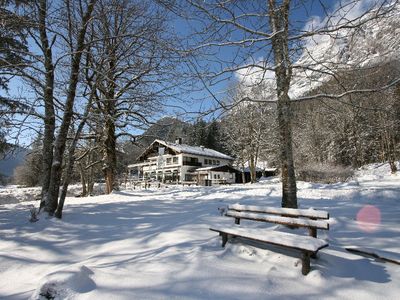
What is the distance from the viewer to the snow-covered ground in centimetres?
350

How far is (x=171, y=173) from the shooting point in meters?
50.0

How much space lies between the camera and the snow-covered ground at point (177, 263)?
3.50m

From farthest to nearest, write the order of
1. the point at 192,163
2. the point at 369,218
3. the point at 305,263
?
the point at 192,163 < the point at 369,218 < the point at 305,263

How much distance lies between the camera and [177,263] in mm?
4301

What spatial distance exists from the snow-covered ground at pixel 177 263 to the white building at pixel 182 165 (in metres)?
37.8

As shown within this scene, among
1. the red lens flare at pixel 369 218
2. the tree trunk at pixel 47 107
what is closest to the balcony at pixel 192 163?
the tree trunk at pixel 47 107

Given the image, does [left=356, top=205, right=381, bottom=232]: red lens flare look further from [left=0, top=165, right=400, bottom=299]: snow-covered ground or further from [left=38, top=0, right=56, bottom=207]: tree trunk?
[left=38, top=0, right=56, bottom=207]: tree trunk

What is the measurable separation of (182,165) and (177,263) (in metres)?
44.1

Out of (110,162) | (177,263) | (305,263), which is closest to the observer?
(305,263)

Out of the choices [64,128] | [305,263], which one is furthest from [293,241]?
[64,128]

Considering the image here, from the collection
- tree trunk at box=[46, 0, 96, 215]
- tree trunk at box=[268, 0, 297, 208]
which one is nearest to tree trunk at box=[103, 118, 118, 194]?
tree trunk at box=[46, 0, 96, 215]

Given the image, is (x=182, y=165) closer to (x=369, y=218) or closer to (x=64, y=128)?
(x=64, y=128)

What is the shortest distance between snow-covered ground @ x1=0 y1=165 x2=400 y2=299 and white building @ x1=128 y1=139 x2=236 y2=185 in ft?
124

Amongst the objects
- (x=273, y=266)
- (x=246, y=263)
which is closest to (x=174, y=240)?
(x=246, y=263)
